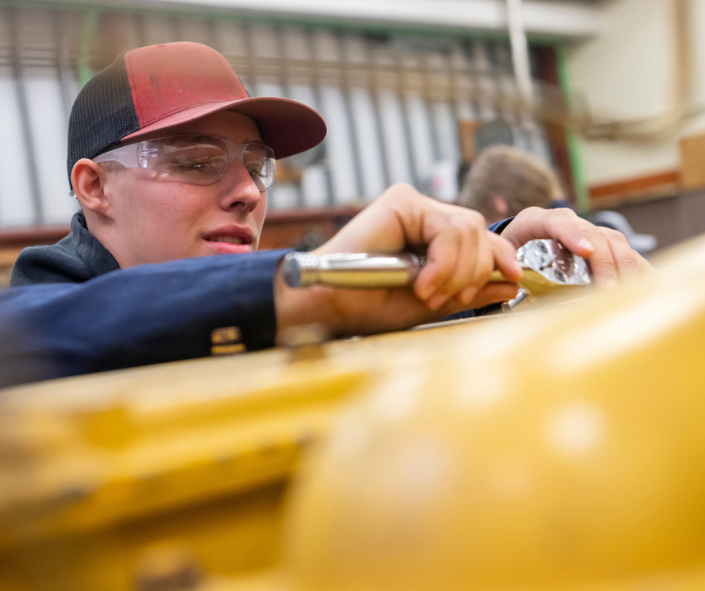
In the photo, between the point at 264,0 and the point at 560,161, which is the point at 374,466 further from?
the point at 560,161

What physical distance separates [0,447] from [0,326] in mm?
173

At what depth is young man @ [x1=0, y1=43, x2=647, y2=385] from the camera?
53 cm

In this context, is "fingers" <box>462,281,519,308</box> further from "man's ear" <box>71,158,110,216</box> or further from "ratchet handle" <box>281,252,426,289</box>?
"man's ear" <box>71,158,110,216</box>

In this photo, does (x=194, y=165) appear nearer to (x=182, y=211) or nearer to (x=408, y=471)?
(x=182, y=211)

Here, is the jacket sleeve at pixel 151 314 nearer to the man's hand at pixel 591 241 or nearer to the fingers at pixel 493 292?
the fingers at pixel 493 292

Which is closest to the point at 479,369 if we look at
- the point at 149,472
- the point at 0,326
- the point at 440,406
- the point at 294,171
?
the point at 440,406

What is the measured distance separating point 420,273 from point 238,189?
54cm

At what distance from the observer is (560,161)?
21.7 ft

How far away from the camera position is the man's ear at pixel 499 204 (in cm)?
198

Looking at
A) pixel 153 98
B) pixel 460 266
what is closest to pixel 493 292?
pixel 460 266

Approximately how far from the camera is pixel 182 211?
993 millimetres

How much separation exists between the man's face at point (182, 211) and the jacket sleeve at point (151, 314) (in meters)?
0.45

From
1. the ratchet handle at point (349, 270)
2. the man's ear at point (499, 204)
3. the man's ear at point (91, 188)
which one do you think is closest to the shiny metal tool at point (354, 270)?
the ratchet handle at point (349, 270)

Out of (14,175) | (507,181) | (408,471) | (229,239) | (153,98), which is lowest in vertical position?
(408,471)
